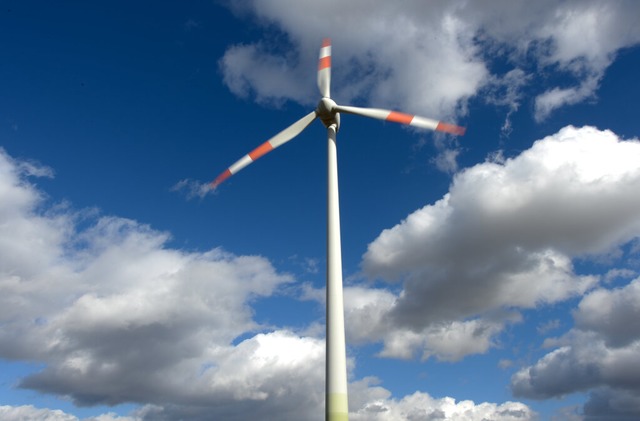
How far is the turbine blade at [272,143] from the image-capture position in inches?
2270

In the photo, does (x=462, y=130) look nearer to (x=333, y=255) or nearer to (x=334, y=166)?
(x=334, y=166)

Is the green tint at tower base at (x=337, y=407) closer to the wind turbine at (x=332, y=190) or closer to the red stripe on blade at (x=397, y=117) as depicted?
the wind turbine at (x=332, y=190)

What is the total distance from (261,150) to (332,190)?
1329 cm

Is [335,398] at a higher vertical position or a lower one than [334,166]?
lower

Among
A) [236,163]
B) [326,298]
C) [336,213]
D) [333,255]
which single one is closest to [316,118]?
[236,163]

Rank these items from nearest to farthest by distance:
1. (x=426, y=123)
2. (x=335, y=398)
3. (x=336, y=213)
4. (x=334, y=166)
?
1. (x=335, y=398)
2. (x=336, y=213)
3. (x=334, y=166)
4. (x=426, y=123)

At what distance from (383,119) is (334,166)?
993 cm

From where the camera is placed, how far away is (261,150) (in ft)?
194

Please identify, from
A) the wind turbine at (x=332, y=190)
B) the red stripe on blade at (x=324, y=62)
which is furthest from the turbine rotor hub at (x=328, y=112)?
the red stripe on blade at (x=324, y=62)

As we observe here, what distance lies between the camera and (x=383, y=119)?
5766 centimetres

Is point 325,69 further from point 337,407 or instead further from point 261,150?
point 337,407

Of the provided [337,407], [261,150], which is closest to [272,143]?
[261,150]

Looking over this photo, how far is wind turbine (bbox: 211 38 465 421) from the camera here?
40.3 meters

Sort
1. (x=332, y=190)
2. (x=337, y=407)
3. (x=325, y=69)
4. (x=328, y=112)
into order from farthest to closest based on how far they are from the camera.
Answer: (x=325, y=69) → (x=328, y=112) → (x=332, y=190) → (x=337, y=407)
